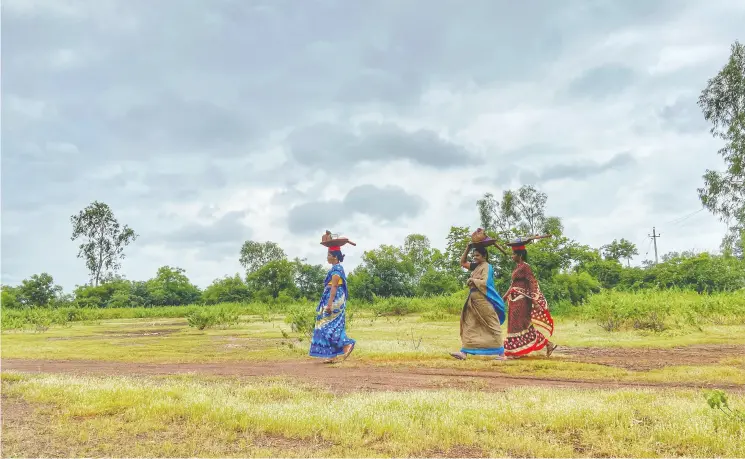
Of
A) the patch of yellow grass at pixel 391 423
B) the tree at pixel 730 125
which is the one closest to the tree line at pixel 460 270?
the tree at pixel 730 125

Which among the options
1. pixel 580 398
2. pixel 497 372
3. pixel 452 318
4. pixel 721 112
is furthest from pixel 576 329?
pixel 721 112

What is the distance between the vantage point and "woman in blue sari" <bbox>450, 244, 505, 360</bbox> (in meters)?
11.1

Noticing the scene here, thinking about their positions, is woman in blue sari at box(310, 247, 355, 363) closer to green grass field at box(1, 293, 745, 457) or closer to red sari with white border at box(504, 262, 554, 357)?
green grass field at box(1, 293, 745, 457)

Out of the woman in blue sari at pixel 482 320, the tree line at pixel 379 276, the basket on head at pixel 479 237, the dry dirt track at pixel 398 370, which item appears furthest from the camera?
the tree line at pixel 379 276

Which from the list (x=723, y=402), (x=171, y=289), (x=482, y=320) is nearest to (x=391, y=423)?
(x=723, y=402)

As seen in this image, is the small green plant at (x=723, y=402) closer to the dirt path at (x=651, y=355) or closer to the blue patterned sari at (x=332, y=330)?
the dirt path at (x=651, y=355)

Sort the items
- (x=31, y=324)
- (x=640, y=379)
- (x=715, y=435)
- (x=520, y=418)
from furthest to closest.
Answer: (x=31, y=324) → (x=640, y=379) → (x=520, y=418) → (x=715, y=435)

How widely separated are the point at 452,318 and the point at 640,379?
17118 mm

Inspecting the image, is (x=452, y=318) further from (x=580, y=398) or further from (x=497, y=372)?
(x=580, y=398)

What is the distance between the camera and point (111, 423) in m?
5.73

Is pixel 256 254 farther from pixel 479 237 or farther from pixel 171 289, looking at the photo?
pixel 479 237

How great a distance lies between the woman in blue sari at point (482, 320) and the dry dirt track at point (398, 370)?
33.4 inches

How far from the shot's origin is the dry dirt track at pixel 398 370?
8195 mm

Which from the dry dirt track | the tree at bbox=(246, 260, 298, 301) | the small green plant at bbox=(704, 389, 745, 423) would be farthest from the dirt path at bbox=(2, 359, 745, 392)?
the tree at bbox=(246, 260, 298, 301)
